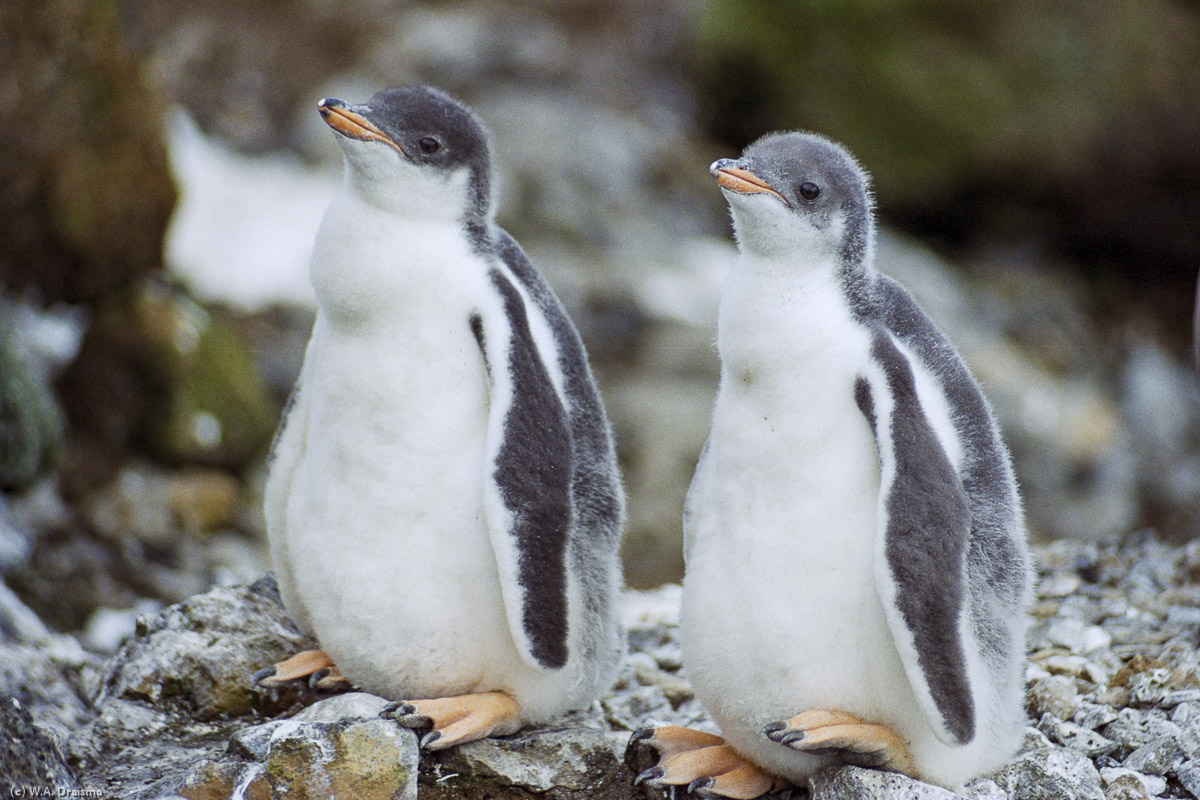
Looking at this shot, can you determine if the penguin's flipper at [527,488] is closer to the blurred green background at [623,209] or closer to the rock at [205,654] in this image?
the rock at [205,654]

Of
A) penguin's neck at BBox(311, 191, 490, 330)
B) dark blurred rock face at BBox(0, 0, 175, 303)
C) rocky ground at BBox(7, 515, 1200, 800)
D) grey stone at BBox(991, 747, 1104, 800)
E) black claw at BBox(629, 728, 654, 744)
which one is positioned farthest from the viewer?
dark blurred rock face at BBox(0, 0, 175, 303)

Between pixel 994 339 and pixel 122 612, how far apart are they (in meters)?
8.65

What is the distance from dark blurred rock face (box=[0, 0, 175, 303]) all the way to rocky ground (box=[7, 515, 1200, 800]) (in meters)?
3.36

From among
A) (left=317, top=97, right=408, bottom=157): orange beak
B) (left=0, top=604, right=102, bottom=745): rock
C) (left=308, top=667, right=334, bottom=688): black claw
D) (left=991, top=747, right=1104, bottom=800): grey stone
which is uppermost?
(left=317, top=97, right=408, bottom=157): orange beak

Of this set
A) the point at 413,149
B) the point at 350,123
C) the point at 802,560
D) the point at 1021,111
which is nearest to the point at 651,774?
the point at 802,560

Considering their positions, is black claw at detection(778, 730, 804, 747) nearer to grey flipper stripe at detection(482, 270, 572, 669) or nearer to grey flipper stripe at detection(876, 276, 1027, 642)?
grey flipper stripe at detection(876, 276, 1027, 642)

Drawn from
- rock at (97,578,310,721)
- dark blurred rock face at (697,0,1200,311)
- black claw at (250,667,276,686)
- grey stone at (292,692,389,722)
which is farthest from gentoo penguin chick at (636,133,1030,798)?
dark blurred rock face at (697,0,1200,311)

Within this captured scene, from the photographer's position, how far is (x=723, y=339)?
10.5ft

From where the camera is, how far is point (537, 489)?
330 cm

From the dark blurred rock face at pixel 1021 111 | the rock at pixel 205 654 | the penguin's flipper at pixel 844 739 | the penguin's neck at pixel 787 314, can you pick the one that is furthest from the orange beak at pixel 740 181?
the dark blurred rock face at pixel 1021 111

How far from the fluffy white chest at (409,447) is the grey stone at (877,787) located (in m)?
0.89

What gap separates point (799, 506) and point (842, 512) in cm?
10

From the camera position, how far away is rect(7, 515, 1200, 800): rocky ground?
3139 mm

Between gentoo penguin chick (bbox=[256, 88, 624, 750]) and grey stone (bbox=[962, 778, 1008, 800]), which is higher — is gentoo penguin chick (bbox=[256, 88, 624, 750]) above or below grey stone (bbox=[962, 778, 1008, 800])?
above
